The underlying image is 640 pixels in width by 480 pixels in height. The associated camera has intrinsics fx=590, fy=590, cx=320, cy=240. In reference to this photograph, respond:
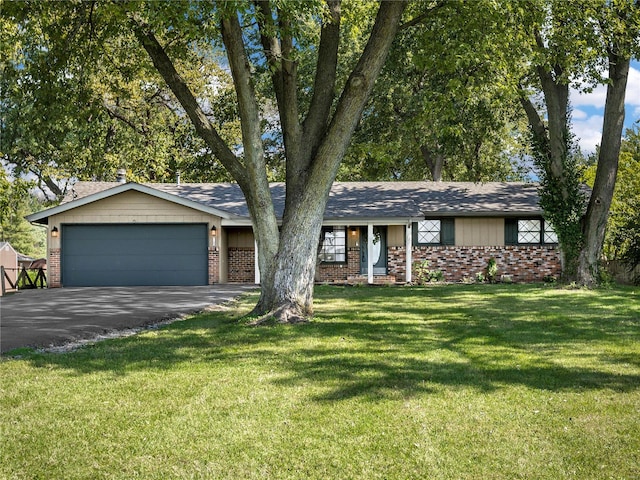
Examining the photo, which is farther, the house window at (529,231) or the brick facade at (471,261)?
the house window at (529,231)


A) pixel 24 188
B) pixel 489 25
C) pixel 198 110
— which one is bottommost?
pixel 24 188

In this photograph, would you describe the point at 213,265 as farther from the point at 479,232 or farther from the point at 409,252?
the point at 479,232

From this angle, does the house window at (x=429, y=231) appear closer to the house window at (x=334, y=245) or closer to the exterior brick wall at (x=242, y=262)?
the house window at (x=334, y=245)

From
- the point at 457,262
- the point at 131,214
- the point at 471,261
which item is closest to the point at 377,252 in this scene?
the point at 457,262

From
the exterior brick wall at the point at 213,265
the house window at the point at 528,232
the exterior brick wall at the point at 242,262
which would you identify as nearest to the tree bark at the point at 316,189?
the exterior brick wall at the point at 213,265

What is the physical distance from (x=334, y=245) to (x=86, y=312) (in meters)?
11.3

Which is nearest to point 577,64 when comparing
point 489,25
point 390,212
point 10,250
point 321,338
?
point 489,25

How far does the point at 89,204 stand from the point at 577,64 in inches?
607

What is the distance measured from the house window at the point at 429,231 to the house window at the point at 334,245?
280 cm

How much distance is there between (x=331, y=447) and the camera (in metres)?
3.80

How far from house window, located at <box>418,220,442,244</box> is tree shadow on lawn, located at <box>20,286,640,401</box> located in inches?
416

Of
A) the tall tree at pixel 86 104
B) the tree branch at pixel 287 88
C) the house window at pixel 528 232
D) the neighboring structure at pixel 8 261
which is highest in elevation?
the tall tree at pixel 86 104

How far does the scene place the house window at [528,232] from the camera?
2150cm

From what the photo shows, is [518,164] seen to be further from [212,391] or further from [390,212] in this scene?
[212,391]
